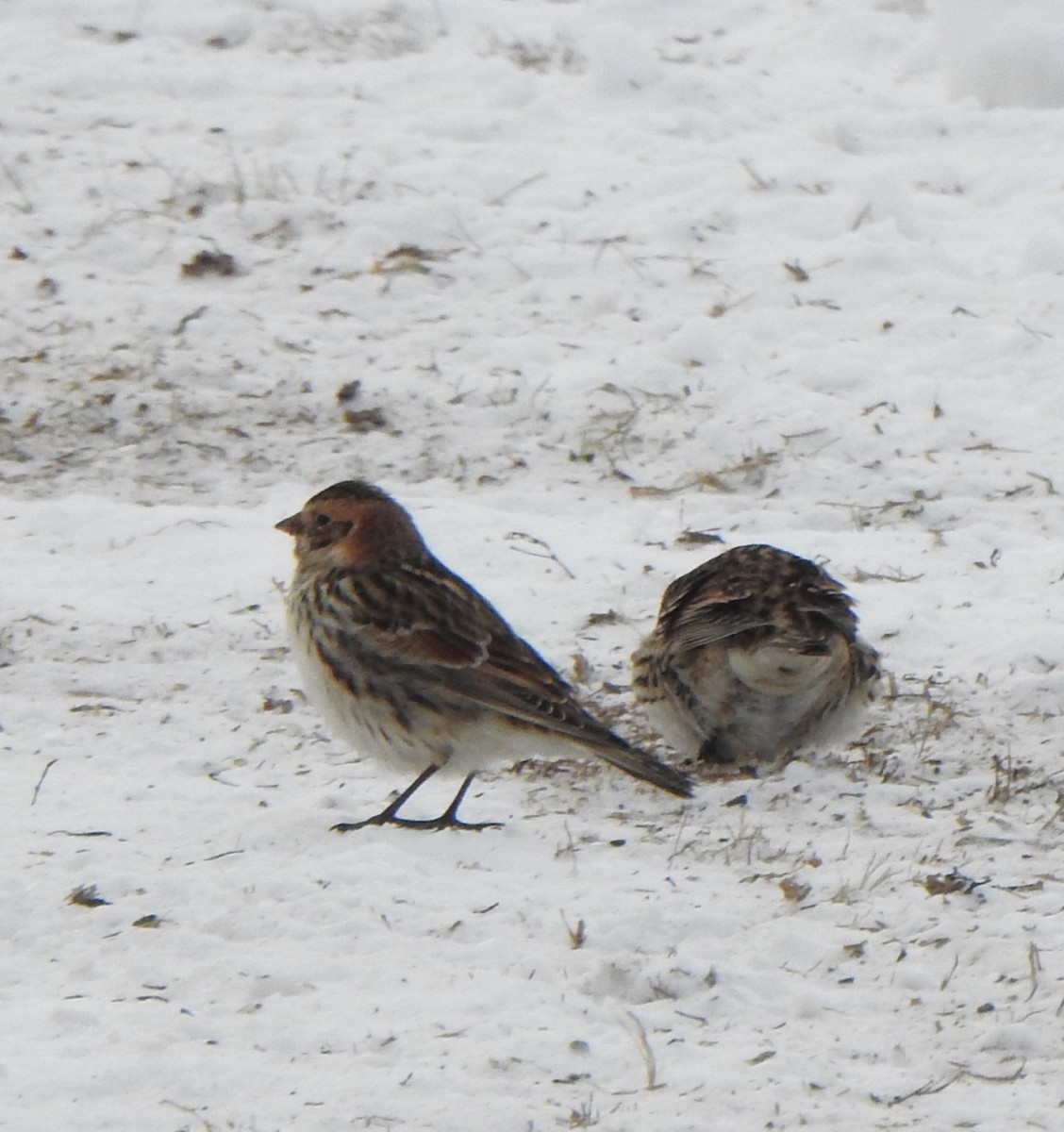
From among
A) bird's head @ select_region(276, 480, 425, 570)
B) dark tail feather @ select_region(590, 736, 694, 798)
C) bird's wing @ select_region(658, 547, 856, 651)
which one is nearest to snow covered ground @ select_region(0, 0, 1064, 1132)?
dark tail feather @ select_region(590, 736, 694, 798)

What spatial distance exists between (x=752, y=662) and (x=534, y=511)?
2230mm

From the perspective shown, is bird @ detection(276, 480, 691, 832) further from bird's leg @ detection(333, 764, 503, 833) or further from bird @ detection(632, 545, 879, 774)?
bird @ detection(632, 545, 879, 774)

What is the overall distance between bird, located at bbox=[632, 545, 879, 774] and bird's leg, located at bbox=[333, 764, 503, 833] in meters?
0.78

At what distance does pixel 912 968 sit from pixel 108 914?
6.05ft

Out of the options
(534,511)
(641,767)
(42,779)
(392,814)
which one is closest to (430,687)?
(392,814)

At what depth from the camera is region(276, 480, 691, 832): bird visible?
5500 millimetres

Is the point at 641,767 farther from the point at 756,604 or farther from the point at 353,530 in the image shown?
the point at 353,530

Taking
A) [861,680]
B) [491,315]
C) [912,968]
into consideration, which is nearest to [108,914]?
[912,968]

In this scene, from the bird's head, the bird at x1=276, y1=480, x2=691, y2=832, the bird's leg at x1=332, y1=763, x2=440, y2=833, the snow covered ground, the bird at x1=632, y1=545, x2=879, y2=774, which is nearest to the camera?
the snow covered ground

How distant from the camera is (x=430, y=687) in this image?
562 cm

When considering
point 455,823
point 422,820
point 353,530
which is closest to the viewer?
point 455,823

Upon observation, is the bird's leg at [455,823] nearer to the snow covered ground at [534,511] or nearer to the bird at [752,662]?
the snow covered ground at [534,511]

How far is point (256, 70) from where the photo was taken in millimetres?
11969

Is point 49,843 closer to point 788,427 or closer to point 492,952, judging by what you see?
point 492,952
